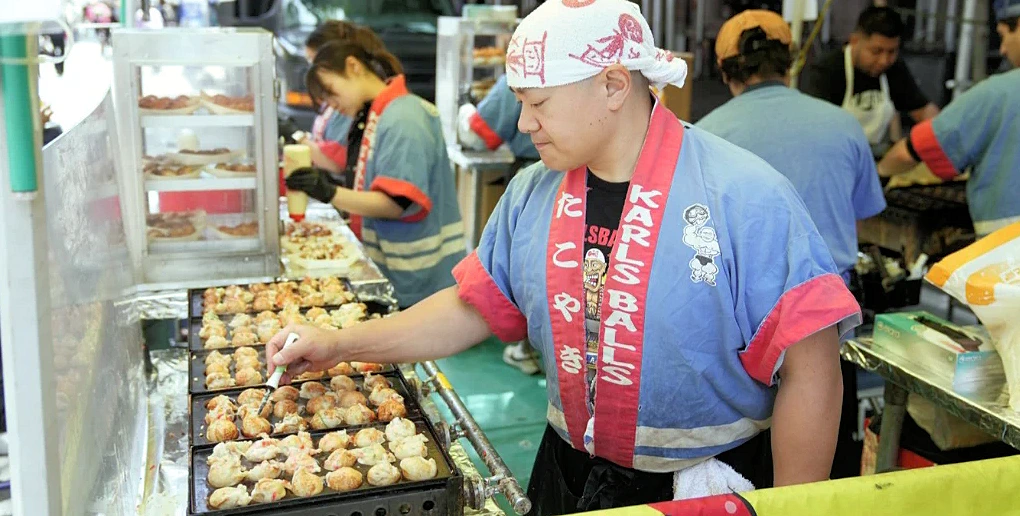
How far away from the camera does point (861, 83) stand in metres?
5.60

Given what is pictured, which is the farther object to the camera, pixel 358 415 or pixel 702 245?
pixel 358 415

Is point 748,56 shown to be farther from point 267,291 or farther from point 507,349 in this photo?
point 507,349

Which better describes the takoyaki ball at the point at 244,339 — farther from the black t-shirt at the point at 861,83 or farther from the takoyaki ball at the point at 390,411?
the black t-shirt at the point at 861,83

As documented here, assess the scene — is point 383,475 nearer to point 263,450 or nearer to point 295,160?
point 263,450

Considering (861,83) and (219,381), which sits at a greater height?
(861,83)

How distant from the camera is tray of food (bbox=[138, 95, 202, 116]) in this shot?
9.81ft

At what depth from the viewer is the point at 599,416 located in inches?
76.8

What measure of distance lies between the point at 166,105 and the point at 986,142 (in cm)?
309

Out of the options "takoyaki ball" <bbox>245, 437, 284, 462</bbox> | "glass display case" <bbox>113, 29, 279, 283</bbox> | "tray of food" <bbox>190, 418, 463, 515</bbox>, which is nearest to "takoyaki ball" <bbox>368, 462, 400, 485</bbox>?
"tray of food" <bbox>190, 418, 463, 515</bbox>

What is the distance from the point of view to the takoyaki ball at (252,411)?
75.1 inches

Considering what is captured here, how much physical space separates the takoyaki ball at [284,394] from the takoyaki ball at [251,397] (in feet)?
0.09

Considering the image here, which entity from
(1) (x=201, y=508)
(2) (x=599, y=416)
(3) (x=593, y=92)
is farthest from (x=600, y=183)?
(1) (x=201, y=508)

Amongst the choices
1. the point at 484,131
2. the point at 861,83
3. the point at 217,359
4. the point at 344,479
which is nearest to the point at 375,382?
the point at 217,359

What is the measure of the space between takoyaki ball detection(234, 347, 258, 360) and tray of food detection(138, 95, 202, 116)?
109cm
